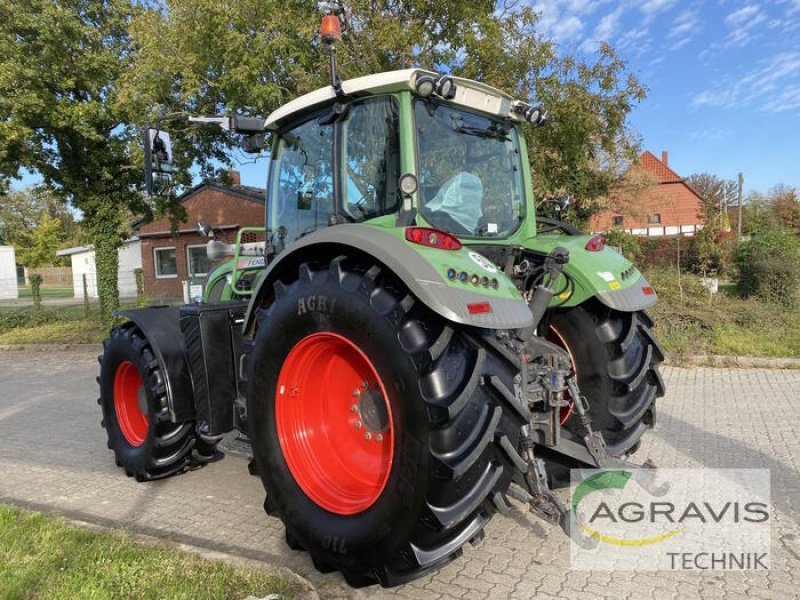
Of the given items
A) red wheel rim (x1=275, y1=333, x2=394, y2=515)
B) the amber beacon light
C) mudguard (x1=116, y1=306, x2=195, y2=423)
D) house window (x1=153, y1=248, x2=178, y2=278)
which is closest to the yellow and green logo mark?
red wheel rim (x1=275, y1=333, x2=394, y2=515)

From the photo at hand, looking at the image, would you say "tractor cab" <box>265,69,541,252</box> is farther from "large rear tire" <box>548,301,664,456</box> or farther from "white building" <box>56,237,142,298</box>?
"white building" <box>56,237,142,298</box>

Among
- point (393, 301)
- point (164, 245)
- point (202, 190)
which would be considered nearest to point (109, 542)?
point (393, 301)

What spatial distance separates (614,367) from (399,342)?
1.68 meters

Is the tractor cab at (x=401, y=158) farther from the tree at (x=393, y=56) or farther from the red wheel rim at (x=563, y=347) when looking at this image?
the tree at (x=393, y=56)

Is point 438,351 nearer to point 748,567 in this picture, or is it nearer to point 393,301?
point 393,301

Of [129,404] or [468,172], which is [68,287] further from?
[468,172]

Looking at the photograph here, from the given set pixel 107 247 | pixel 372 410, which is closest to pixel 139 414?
pixel 372 410

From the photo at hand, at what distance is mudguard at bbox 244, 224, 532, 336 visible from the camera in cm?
231

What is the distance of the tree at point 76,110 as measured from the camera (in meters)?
11.6

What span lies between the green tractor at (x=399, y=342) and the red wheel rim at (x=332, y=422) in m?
0.01

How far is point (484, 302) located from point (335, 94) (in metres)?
1.59

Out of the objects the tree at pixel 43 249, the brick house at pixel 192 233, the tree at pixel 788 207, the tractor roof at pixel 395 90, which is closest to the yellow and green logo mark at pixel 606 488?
the tractor roof at pixel 395 90

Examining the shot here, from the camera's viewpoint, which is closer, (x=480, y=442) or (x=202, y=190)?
(x=480, y=442)

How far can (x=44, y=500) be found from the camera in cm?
409
